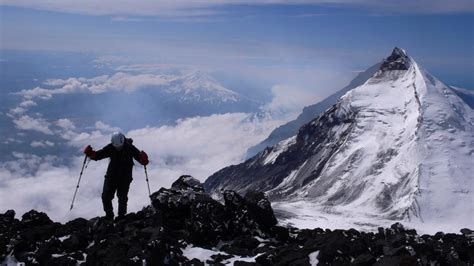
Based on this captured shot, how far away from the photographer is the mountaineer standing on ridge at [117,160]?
1132 inches

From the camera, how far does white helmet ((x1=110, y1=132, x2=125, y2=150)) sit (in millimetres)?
28406

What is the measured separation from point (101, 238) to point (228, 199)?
773cm

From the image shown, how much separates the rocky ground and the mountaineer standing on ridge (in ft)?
5.78

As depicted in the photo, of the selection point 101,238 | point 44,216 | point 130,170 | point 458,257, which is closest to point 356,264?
point 458,257

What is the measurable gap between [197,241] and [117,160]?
6475 millimetres

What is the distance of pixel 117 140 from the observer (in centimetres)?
Answer: 2848

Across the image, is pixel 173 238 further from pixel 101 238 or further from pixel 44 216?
pixel 44 216

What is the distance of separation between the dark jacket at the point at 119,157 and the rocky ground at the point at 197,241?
2536 mm

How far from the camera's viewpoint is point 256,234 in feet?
95.3

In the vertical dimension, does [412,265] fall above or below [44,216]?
below

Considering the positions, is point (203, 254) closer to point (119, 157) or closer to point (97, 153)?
point (119, 157)

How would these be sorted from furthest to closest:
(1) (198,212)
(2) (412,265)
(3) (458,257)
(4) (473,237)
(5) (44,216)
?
1. (4) (473,237)
2. (5) (44,216)
3. (1) (198,212)
4. (3) (458,257)
5. (2) (412,265)

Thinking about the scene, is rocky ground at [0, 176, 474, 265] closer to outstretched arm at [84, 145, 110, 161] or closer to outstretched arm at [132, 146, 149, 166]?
outstretched arm at [132, 146, 149, 166]

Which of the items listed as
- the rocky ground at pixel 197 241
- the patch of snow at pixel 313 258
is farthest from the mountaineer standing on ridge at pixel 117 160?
the patch of snow at pixel 313 258
